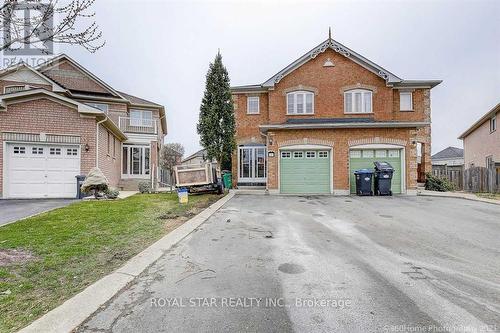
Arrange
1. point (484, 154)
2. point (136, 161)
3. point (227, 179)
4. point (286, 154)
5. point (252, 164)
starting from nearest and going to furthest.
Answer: point (286, 154)
point (227, 179)
point (252, 164)
point (136, 161)
point (484, 154)

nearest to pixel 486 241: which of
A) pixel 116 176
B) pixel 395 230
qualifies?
pixel 395 230

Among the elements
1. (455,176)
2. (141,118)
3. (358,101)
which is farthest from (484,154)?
(141,118)

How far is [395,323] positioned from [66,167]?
14006 millimetres

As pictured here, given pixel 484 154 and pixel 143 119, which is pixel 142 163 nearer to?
pixel 143 119

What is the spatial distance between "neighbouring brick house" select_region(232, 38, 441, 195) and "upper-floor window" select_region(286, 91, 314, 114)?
0.07 meters

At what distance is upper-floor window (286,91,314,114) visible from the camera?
1709 cm

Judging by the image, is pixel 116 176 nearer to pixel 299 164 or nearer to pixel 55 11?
pixel 299 164

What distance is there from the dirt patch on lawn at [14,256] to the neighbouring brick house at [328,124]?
1095 centimetres

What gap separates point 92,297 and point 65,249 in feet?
7.02

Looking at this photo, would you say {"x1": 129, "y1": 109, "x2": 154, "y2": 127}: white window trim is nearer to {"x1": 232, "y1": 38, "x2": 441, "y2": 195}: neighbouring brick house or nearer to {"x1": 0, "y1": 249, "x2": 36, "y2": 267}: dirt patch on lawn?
{"x1": 232, "y1": 38, "x2": 441, "y2": 195}: neighbouring brick house

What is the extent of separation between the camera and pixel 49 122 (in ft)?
38.3

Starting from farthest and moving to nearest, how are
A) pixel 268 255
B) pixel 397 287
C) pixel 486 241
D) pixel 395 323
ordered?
pixel 486 241
pixel 268 255
pixel 397 287
pixel 395 323

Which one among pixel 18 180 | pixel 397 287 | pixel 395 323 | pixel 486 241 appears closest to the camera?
pixel 395 323

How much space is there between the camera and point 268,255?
4.22m
